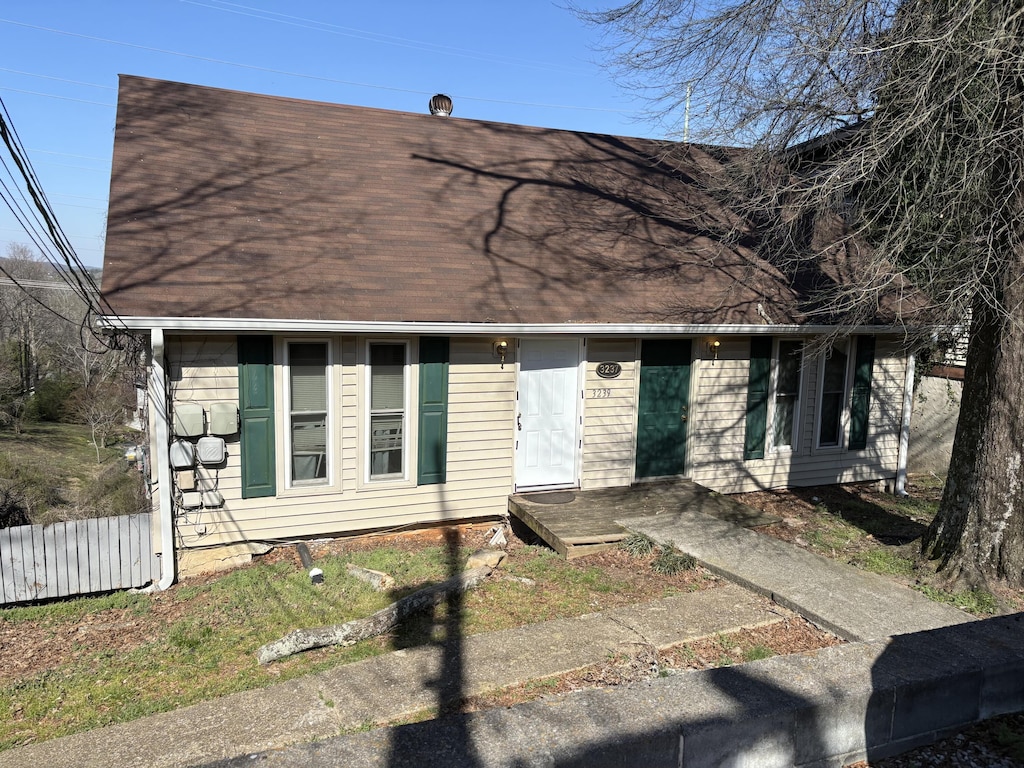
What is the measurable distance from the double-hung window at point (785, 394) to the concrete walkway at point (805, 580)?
2774mm

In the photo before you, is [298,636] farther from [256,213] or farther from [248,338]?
[256,213]

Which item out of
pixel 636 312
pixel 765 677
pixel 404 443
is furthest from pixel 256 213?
pixel 765 677

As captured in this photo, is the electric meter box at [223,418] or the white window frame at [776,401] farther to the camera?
the white window frame at [776,401]

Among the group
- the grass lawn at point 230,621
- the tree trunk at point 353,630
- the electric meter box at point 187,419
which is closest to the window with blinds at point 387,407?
the grass lawn at point 230,621

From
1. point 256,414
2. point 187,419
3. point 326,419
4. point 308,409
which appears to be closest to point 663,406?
point 326,419

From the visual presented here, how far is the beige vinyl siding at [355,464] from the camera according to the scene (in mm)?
7574

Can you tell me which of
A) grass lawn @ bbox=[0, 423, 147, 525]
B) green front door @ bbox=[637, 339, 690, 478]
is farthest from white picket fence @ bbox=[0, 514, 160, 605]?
green front door @ bbox=[637, 339, 690, 478]

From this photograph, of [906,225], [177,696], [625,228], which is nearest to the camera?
[177,696]

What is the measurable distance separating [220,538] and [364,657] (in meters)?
3.10

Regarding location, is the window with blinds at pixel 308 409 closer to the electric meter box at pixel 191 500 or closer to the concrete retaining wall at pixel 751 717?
the electric meter box at pixel 191 500

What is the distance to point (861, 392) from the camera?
10.9 meters

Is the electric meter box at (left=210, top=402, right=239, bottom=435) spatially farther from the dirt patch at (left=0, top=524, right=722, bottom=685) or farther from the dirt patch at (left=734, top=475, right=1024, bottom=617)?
the dirt patch at (left=734, top=475, right=1024, bottom=617)

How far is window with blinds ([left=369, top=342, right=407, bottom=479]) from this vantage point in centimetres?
825

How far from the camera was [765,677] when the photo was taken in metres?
3.49
